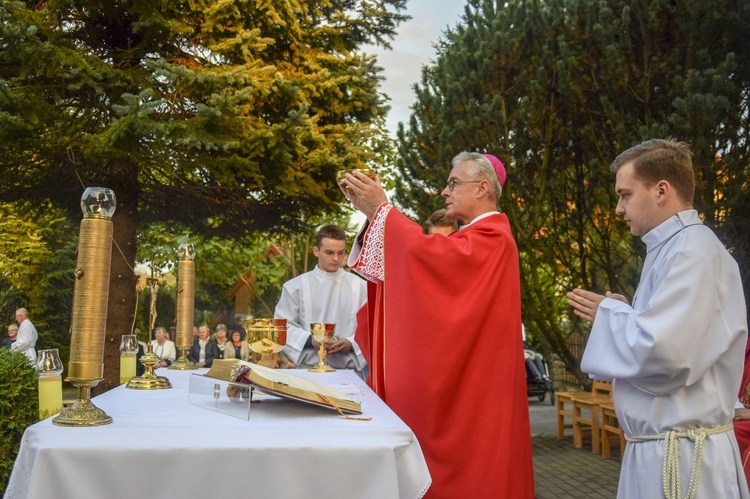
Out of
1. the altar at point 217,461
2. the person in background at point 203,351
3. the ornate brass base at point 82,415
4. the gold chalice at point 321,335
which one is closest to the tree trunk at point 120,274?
the person in background at point 203,351

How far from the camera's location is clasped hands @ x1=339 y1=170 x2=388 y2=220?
3.23 meters

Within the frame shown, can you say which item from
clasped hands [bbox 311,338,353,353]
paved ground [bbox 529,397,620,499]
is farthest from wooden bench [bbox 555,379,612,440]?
clasped hands [bbox 311,338,353,353]

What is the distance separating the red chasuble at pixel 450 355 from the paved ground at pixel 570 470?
418cm

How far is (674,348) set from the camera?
219cm

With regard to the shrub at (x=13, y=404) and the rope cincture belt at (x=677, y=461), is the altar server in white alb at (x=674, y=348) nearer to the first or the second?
the rope cincture belt at (x=677, y=461)

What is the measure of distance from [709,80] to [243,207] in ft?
24.5

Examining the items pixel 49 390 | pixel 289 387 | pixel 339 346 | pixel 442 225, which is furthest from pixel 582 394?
pixel 289 387

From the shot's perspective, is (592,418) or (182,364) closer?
(182,364)

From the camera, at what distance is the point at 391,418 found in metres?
2.26

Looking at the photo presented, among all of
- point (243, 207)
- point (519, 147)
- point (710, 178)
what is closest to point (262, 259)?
point (243, 207)

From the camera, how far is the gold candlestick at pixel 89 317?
204cm

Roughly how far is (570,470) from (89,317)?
7.18m

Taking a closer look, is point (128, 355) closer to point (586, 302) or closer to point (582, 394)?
point (586, 302)

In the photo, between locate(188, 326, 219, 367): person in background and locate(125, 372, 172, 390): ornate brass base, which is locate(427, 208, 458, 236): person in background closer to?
locate(125, 372, 172, 390): ornate brass base
